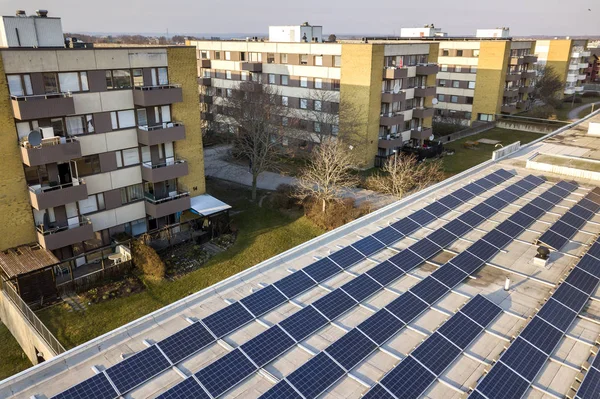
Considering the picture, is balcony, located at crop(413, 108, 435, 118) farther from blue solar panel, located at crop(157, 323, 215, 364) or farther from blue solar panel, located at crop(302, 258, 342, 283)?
blue solar panel, located at crop(157, 323, 215, 364)

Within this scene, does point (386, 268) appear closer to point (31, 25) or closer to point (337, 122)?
point (31, 25)

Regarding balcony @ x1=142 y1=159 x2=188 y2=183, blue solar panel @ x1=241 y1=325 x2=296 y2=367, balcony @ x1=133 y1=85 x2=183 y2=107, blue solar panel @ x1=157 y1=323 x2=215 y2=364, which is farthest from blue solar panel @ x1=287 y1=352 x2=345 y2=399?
balcony @ x1=133 y1=85 x2=183 y2=107

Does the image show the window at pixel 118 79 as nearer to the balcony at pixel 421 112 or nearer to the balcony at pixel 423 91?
the balcony at pixel 423 91

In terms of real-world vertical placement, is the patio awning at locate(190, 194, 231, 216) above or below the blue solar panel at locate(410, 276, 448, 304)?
below

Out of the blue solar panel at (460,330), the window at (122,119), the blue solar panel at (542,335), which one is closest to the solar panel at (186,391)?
the blue solar panel at (460,330)

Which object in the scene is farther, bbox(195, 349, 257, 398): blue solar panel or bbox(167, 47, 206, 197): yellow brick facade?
bbox(167, 47, 206, 197): yellow brick facade

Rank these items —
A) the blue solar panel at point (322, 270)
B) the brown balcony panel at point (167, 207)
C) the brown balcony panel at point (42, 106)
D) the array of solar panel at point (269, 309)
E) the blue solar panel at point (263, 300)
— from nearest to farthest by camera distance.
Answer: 1. the array of solar panel at point (269, 309)
2. the blue solar panel at point (263, 300)
3. the blue solar panel at point (322, 270)
4. the brown balcony panel at point (42, 106)
5. the brown balcony panel at point (167, 207)
